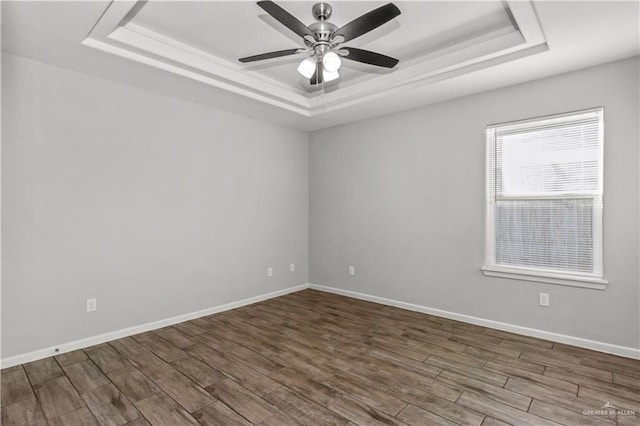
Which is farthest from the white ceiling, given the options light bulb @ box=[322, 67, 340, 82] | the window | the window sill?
the window sill

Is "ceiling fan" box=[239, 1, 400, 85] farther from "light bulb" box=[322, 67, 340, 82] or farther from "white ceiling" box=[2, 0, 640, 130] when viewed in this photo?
"white ceiling" box=[2, 0, 640, 130]

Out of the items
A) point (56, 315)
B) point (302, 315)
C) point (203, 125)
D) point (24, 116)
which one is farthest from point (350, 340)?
point (24, 116)

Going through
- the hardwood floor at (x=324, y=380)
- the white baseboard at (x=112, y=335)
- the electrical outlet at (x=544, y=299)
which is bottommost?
the hardwood floor at (x=324, y=380)

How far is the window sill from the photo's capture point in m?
3.02

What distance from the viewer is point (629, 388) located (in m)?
2.40

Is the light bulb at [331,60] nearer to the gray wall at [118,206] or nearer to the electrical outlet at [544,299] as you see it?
the gray wall at [118,206]

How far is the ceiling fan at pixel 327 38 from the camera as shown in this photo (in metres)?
2.05

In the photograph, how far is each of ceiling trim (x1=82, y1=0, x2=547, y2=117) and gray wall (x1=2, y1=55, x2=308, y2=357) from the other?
717 millimetres

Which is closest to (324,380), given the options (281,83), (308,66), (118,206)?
(308,66)

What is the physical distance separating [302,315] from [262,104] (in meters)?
2.60

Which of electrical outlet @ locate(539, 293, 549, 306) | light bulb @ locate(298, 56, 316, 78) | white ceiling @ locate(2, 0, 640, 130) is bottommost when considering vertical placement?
electrical outlet @ locate(539, 293, 549, 306)

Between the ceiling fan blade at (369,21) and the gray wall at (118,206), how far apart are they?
7.86 feet

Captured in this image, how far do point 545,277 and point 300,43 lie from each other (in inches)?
127

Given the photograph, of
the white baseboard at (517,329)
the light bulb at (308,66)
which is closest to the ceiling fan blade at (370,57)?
the light bulb at (308,66)
